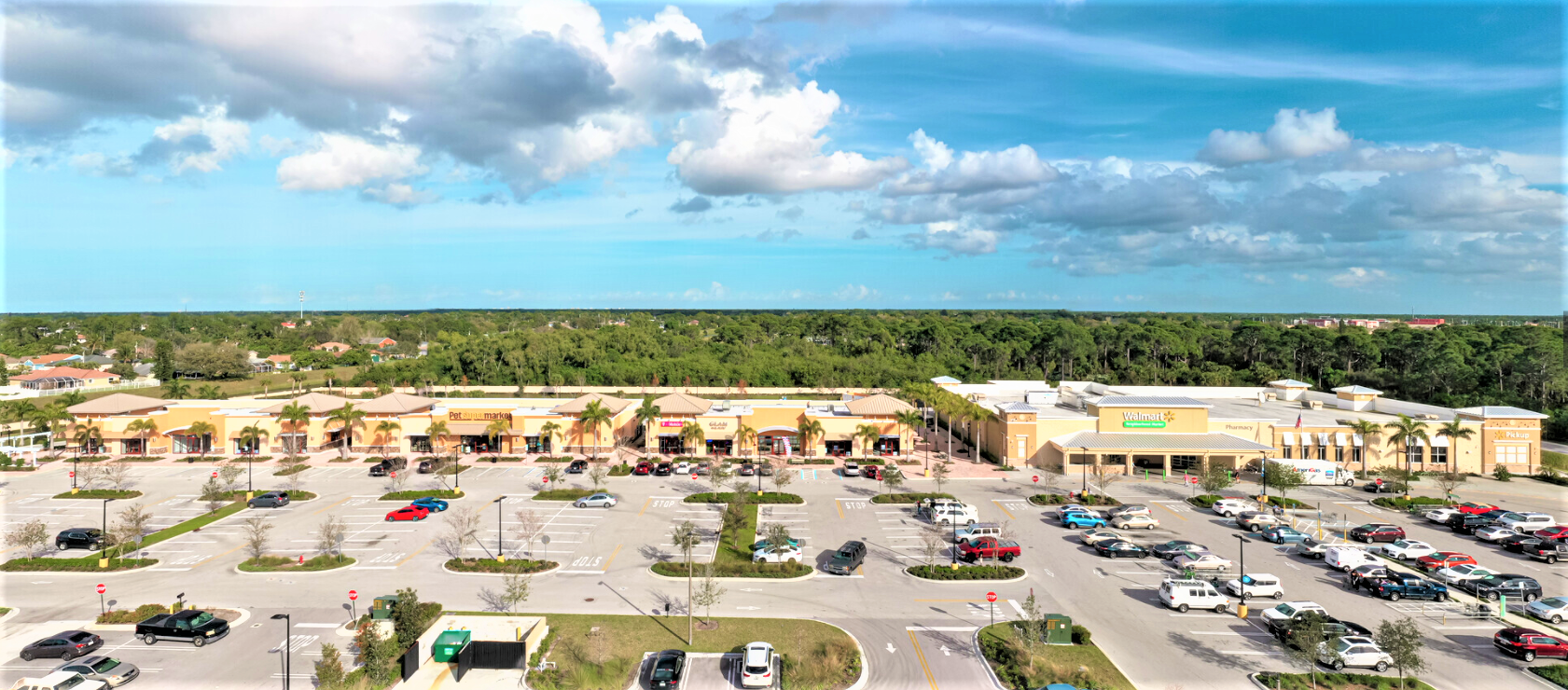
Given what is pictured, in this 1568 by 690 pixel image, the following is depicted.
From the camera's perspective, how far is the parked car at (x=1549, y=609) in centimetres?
3023

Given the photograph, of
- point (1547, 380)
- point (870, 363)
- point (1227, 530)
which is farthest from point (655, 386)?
point (1547, 380)

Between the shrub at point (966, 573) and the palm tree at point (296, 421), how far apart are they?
2027 inches

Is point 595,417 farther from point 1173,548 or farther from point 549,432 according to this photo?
point 1173,548

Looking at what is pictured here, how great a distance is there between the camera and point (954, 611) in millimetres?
30281

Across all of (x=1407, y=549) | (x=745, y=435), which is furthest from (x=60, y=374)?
(x=1407, y=549)

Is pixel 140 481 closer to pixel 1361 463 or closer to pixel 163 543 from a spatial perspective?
pixel 163 543

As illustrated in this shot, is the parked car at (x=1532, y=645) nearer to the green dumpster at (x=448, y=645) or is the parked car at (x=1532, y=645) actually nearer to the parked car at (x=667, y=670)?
the parked car at (x=667, y=670)

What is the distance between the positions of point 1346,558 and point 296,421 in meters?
71.4

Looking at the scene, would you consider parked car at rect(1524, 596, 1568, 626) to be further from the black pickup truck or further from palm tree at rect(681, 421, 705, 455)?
the black pickup truck

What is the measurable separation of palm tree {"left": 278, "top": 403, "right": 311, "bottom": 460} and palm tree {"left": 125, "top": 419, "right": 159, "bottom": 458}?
944 centimetres

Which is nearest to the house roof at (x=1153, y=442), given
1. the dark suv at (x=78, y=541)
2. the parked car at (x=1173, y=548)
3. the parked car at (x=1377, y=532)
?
the parked car at (x=1377, y=532)

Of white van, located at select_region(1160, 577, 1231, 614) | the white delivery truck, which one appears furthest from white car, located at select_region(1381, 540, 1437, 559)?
the white delivery truck

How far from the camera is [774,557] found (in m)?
35.9

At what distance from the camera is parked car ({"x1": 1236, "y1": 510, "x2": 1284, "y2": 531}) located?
4172 cm
